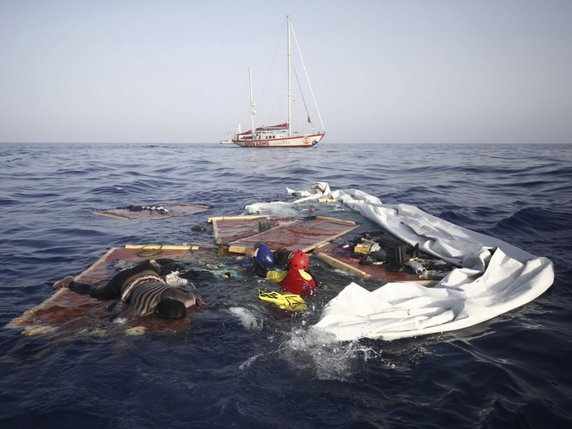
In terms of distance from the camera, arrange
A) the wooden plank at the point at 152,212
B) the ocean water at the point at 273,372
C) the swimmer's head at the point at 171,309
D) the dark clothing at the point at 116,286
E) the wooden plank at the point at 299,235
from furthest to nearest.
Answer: the wooden plank at the point at 152,212 < the wooden plank at the point at 299,235 < the dark clothing at the point at 116,286 < the swimmer's head at the point at 171,309 < the ocean water at the point at 273,372

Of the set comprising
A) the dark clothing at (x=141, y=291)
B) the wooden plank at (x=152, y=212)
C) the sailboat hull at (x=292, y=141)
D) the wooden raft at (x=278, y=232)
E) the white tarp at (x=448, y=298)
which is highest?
the sailboat hull at (x=292, y=141)

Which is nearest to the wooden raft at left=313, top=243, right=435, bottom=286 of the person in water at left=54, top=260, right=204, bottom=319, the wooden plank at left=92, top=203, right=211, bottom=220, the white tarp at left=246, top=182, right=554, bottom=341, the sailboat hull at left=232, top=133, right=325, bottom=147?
the white tarp at left=246, top=182, right=554, bottom=341

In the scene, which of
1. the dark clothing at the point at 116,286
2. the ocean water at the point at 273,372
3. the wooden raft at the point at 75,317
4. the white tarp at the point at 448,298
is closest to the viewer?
the ocean water at the point at 273,372

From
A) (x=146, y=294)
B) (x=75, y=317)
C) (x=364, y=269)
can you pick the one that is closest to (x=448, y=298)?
(x=364, y=269)

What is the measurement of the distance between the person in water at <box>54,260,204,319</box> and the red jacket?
60.5 inches

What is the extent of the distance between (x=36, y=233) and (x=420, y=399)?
12238 millimetres

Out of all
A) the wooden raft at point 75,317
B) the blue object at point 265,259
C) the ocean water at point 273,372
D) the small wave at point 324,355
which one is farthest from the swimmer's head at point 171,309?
the blue object at point 265,259

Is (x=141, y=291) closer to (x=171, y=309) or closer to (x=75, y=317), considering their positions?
(x=171, y=309)

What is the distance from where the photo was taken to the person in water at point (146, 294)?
5215 mm

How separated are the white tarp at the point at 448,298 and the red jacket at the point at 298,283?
2.68 feet

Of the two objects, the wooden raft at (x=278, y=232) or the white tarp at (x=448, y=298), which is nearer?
the white tarp at (x=448, y=298)

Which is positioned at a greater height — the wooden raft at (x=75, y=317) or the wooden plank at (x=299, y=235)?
the wooden raft at (x=75, y=317)

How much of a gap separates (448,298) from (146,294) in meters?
4.96

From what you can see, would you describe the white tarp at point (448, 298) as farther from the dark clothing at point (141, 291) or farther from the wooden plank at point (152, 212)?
the wooden plank at point (152, 212)
